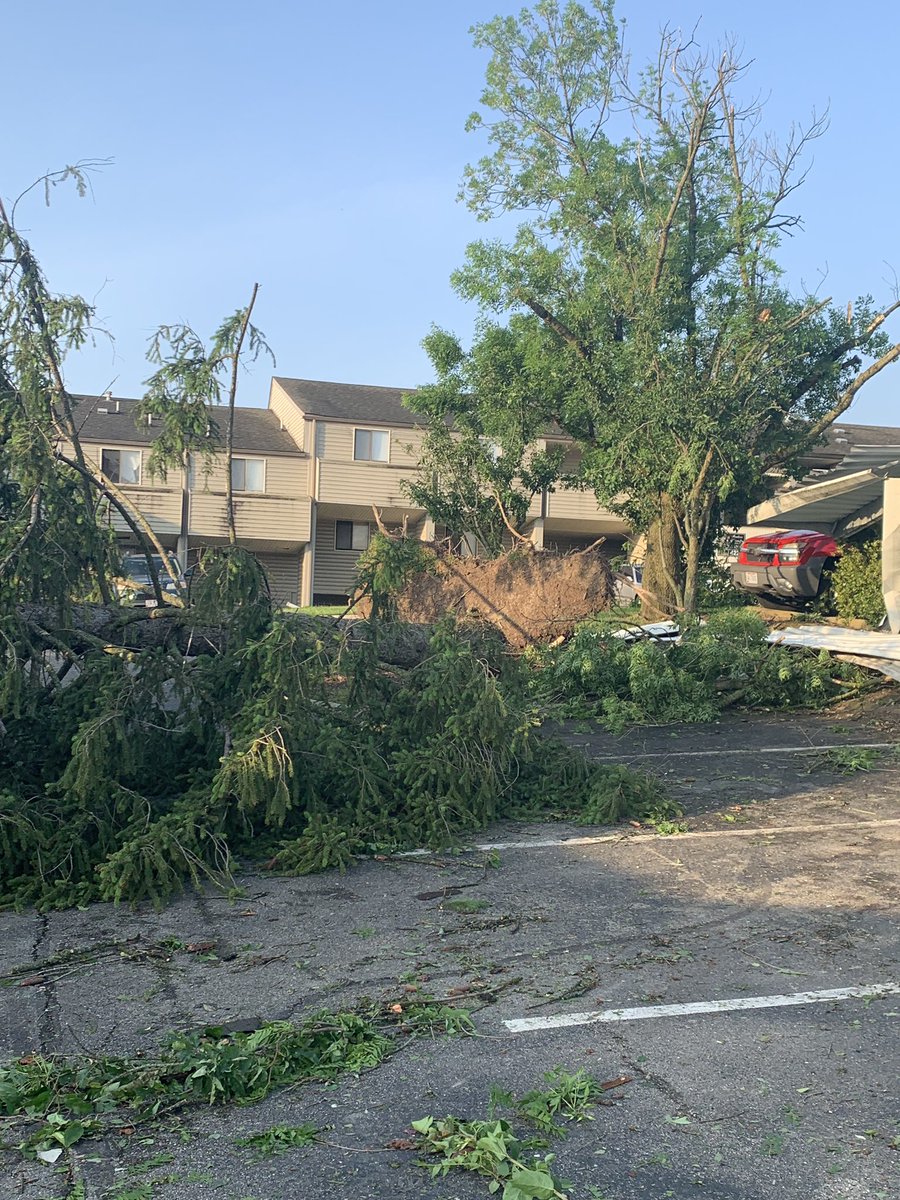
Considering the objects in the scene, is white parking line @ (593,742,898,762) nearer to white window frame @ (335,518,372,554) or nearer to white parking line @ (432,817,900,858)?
white parking line @ (432,817,900,858)

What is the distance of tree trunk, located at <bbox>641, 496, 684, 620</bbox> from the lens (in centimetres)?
1733

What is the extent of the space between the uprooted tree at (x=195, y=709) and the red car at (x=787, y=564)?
8.86 m

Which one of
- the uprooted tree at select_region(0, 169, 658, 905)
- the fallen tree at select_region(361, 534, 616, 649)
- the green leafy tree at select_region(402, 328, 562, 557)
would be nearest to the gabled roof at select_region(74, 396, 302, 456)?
the green leafy tree at select_region(402, 328, 562, 557)

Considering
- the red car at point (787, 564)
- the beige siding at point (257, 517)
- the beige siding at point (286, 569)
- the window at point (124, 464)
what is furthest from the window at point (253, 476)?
the red car at point (787, 564)

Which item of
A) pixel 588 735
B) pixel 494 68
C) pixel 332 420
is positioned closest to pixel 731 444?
pixel 588 735

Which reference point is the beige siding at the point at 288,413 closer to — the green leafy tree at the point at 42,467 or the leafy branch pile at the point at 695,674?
the leafy branch pile at the point at 695,674

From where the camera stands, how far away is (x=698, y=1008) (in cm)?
437

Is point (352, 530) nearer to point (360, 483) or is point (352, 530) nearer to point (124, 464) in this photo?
point (360, 483)

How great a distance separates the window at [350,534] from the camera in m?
35.7

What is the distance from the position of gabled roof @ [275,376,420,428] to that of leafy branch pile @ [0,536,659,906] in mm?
24655

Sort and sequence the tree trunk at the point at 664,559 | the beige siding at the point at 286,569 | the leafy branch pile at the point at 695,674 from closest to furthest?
the leafy branch pile at the point at 695,674 → the tree trunk at the point at 664,559 → the beige siding at the point at 286,569

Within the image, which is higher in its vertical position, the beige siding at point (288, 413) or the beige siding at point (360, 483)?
the beige siding at point (288, 413)

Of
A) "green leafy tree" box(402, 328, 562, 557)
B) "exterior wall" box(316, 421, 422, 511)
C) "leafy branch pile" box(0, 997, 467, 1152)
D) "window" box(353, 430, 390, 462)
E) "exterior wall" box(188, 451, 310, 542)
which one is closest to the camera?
"leafy branch pile" box(0, 997, 467, 1152)

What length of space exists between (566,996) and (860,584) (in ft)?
39.0
